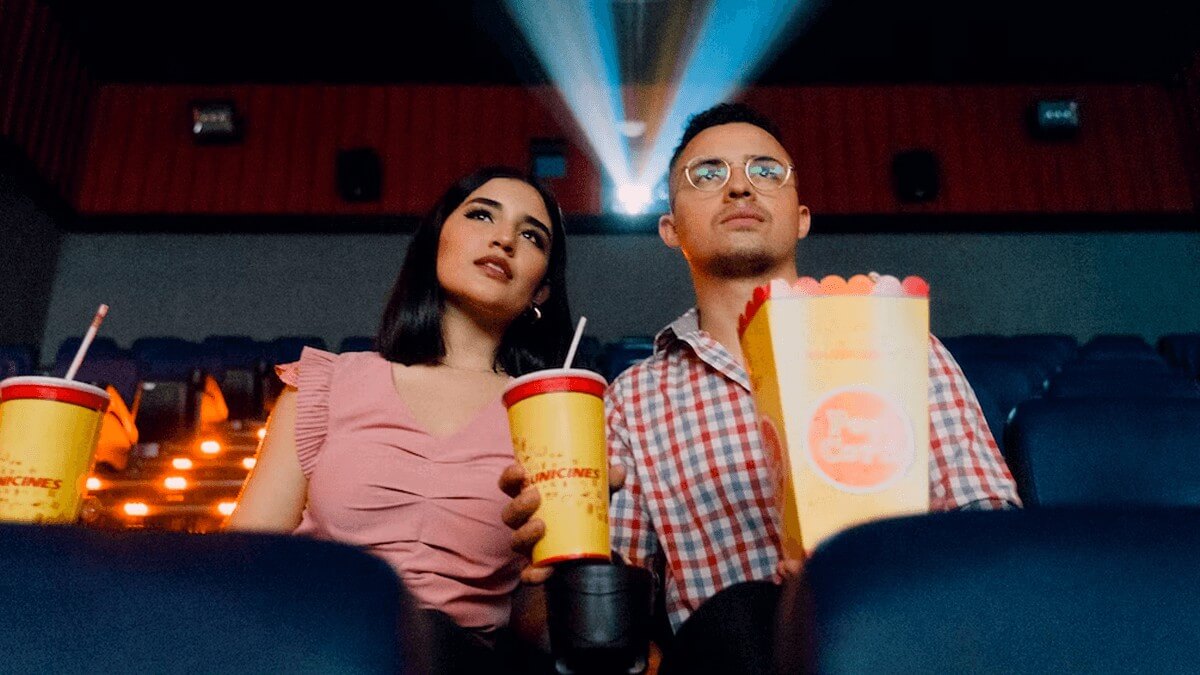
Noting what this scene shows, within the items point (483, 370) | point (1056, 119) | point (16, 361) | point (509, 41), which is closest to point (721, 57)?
point (509, 41)

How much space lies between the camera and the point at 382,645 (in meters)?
0.18

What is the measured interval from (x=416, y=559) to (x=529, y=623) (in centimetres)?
8

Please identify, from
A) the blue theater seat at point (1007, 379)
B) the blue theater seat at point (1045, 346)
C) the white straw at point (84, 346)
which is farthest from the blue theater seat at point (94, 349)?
the blue theater seat at point (1045, 346)

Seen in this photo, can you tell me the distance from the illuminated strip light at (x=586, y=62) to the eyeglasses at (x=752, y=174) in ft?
6.02

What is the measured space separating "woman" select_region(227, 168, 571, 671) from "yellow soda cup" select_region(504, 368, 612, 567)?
0.08 m

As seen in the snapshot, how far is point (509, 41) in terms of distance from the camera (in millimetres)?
2420

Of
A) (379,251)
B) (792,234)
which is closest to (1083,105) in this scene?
(379,251)

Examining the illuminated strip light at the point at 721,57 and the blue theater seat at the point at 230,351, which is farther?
the illuminated strip light at the point at 721,57

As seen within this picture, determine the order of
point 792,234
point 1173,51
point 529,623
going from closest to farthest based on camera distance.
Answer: point 529,623 → point 792,234 → point 1173,51

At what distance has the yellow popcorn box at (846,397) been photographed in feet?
0.97

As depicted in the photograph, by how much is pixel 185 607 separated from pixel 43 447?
264 millimetres

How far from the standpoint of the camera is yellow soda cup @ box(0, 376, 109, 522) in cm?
37

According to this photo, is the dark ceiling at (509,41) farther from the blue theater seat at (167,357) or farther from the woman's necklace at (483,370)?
the woman's necklace at (483,370)

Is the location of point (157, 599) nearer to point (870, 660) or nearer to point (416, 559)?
point (870, 660)
